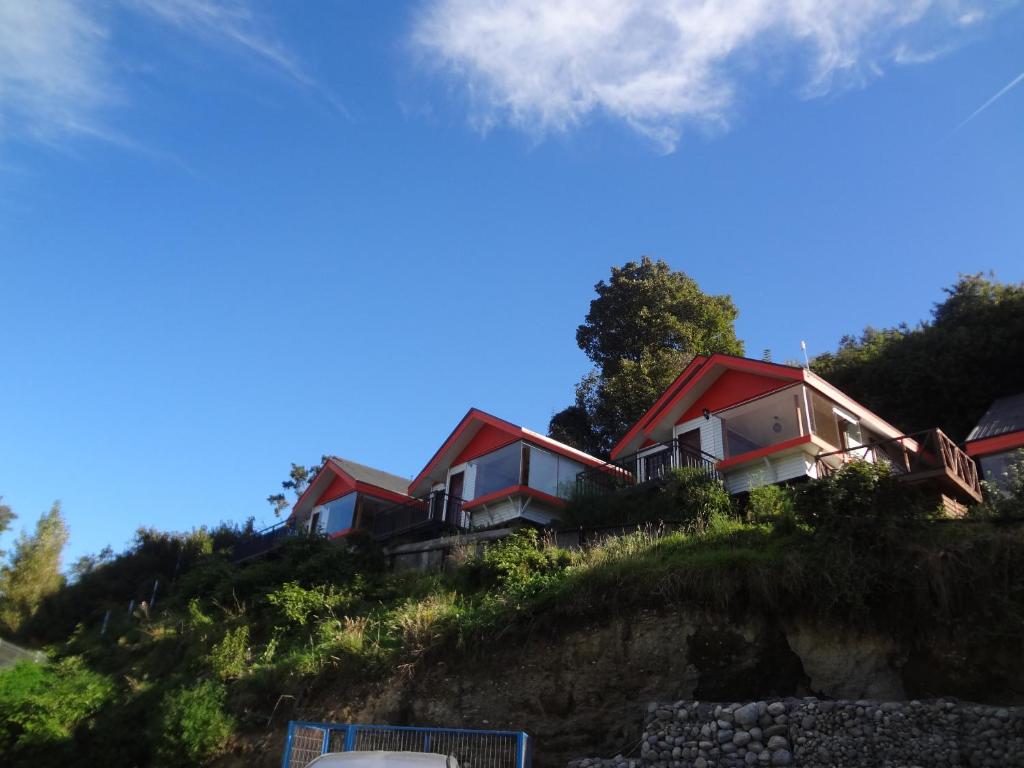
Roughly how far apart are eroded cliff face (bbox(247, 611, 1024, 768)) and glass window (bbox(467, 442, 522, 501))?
34.4 feet

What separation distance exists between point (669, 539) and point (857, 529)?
3.76 metres

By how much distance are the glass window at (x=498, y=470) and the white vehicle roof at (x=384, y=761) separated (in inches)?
608

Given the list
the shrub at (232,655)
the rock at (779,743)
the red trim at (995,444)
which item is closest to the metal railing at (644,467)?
the red trim at (995,444)

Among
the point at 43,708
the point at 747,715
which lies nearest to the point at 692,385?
the point at 747,715

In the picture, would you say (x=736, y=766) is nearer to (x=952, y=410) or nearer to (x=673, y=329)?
(x=952, y=410)

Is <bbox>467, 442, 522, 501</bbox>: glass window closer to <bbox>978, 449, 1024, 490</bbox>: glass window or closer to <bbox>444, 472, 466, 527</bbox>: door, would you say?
<bbox>444, 472, 466, 527</bbox>: door

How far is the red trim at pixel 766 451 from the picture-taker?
1875cm

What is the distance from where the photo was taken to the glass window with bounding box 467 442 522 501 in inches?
945

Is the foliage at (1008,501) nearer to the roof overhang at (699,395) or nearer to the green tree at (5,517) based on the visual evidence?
the roof overhang at (699,395)

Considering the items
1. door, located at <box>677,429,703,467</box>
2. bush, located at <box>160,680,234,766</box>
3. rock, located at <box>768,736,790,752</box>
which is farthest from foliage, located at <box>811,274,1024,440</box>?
bush, located at <box>160,680,234,766</box>

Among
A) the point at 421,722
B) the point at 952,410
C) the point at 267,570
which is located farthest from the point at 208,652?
the point at 952,410

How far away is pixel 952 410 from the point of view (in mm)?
26531

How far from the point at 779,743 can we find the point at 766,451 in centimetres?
1068

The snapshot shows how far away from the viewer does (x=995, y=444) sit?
19.2 metres
